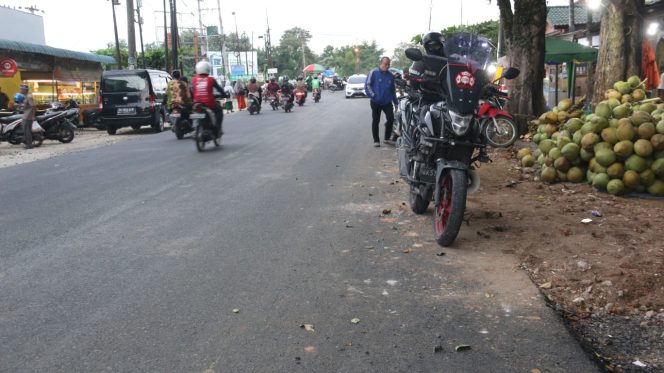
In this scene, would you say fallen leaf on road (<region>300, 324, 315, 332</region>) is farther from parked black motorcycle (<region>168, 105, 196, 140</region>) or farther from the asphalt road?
parked black motorcycle (<region>168, 105, 196, 140</region>)

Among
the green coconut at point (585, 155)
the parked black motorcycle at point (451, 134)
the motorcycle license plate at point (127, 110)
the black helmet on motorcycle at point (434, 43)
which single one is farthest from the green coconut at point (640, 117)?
the motorcycle license plate at point (127, 110)

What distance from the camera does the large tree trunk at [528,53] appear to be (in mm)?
12516

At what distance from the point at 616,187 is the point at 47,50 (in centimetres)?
2172

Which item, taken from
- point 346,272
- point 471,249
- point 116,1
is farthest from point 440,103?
point 116,1

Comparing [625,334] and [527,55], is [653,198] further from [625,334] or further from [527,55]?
[527,55]

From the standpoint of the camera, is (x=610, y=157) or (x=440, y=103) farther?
(x=610, y=157)

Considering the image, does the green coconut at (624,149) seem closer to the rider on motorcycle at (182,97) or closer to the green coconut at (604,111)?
the green coconut at (604,111)

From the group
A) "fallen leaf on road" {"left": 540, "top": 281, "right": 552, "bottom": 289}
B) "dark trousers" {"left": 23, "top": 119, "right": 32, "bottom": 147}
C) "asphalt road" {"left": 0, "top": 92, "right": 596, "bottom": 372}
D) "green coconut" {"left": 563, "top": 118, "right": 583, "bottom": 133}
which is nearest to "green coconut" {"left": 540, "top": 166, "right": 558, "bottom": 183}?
"green coconut" {"left": 563, "top": 118, "right": 583, "bottom": 133}

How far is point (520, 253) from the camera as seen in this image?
4.92m

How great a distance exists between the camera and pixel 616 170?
6887 millimetres

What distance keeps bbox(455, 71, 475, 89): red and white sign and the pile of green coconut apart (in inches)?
104

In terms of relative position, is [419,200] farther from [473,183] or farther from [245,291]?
[245,291]

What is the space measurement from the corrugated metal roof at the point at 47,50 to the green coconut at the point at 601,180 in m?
19.1

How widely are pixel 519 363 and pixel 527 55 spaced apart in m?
10.7
